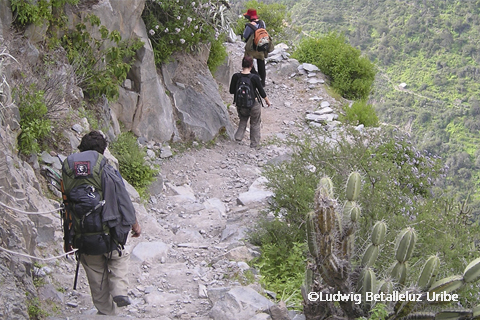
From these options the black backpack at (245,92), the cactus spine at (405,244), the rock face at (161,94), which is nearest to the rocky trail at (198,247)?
the rock face at (161,94)

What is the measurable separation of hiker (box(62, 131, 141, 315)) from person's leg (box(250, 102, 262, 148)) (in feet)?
18.2

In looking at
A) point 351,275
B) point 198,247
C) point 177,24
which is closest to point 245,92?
point 177,24

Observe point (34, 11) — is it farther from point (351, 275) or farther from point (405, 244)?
point (405, 244)

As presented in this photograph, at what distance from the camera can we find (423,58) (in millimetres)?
30875

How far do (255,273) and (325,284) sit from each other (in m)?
1.21

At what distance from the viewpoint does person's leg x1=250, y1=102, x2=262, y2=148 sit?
Answer: 9.35m

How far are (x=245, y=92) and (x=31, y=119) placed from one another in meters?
4.26

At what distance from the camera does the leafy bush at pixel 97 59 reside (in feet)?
23.2

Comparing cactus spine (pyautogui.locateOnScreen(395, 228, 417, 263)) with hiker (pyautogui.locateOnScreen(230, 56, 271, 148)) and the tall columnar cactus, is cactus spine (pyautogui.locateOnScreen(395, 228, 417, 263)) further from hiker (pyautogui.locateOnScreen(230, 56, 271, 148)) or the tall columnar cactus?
hiker (pyautogui.locateOnScreen(230, 56, 271, 148))

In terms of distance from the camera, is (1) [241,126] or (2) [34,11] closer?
(2) [34,11]

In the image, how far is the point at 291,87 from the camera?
1361cm

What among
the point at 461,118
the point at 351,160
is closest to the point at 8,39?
the point at 351,160

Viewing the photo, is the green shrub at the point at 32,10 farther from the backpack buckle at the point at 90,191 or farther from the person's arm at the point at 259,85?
the person's arm at the point at 259,85

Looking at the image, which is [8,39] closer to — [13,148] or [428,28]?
[13,148]
